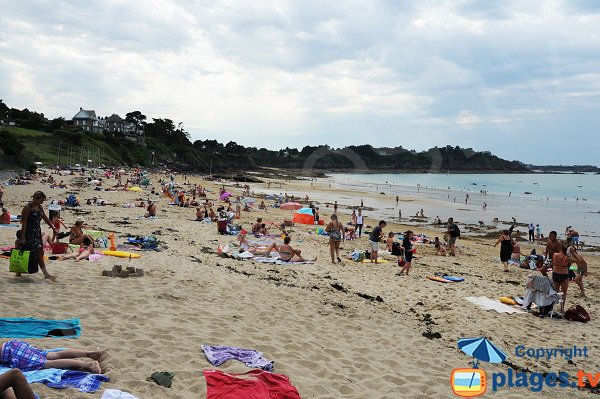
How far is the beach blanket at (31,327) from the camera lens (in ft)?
15.5

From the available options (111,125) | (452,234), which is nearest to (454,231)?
(452,234)

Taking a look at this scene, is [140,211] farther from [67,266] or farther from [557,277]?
[557,277]

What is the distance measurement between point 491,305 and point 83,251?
8.60 meters

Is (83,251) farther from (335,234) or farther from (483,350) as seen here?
(483,350)

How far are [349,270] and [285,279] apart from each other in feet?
7.87

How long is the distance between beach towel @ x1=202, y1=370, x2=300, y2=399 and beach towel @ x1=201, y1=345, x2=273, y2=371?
26 centimetres

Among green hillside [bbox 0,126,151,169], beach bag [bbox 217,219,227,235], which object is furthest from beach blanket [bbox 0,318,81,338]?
green hillside [bbox 0,126,151,169]

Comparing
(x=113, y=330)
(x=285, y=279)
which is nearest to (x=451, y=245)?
(x=285, y=279)

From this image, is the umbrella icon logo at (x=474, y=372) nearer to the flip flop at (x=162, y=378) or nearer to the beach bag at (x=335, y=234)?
the flip flop at (x=162, y=378)

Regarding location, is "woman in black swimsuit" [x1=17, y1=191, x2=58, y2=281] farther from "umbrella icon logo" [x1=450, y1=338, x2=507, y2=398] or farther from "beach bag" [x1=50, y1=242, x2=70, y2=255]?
"umbrella icon logo" [x1=450, y1=338, x2=507, y2=398]

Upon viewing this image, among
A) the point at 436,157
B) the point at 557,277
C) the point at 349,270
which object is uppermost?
the point at 436,157

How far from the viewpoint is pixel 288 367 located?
5.00 metres

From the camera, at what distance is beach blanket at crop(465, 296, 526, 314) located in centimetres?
836

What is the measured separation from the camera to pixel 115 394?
3.75 meters
